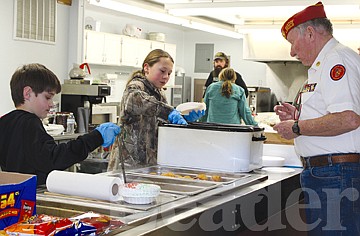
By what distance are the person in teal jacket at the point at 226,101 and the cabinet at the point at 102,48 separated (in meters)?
3.33

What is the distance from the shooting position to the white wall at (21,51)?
6.43 metres

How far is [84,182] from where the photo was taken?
84.6 inches

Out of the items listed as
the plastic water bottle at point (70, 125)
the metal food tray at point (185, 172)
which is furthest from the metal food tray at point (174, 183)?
the plastic water bottle at point (70, 125)

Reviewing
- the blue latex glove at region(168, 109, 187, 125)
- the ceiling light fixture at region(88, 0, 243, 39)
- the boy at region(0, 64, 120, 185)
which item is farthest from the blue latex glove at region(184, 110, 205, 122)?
the ceiling light fixture at region(88, 0, 243, 39)

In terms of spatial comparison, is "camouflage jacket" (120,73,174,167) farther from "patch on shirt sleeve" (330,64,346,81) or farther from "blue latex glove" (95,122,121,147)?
"patch on shirt sleeve" (330,64,346,81)

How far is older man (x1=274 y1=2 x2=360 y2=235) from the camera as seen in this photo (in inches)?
98.4

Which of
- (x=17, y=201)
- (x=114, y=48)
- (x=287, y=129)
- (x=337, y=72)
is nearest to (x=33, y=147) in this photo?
(x=17, y=201)

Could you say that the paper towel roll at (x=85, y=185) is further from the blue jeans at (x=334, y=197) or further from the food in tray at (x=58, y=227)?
the blue jeans at (x=334, y=197)

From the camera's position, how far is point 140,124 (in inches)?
145

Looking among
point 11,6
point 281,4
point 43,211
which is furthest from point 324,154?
point 11,6

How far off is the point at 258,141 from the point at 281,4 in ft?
7.22

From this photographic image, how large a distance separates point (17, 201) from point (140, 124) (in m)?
2.05

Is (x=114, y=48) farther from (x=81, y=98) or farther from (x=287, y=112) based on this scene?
(x=287, y=112)

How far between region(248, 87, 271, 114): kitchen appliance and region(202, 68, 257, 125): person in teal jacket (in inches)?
108
